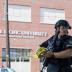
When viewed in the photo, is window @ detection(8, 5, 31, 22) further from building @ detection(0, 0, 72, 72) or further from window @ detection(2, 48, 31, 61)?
window @ detection(2, 48, 31, 61)

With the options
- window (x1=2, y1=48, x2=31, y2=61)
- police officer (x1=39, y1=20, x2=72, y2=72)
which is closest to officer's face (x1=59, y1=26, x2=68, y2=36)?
police officer (x1=39, y1=20, x2=72, y2=72)

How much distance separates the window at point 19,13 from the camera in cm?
4269

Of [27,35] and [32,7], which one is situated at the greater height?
[32,7]

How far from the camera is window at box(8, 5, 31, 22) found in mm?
42688

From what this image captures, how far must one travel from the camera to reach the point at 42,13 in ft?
145

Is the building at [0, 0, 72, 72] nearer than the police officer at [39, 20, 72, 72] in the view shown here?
No

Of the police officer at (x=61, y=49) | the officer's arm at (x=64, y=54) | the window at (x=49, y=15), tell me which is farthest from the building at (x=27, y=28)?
the officer's arm at (x=64, y=54)

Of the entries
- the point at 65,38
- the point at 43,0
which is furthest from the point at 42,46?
the point at 43,0

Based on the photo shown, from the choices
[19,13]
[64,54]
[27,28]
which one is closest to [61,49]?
[64,54]

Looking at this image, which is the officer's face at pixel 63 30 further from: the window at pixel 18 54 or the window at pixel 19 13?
the window at pixel 19 13

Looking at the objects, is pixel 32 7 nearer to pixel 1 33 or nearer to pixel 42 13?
pixel 42 13

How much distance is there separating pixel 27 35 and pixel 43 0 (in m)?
4.11

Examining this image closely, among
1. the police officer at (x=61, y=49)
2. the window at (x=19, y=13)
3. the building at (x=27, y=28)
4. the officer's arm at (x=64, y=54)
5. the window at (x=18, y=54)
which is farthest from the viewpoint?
the window at (x=19, y=13)

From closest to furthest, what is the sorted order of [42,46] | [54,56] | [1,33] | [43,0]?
[54,56] → [42,46] → [1,33] → [43,0]
